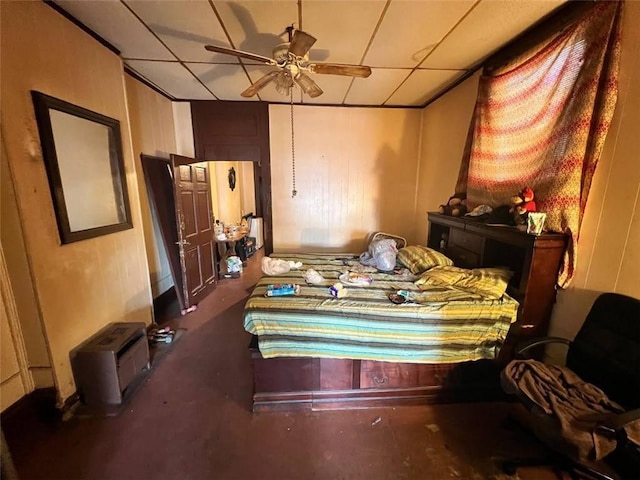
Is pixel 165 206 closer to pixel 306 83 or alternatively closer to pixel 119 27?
pixel 119 27

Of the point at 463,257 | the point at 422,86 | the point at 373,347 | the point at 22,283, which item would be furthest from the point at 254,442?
the point at 422,86

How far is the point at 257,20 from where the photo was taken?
193cm

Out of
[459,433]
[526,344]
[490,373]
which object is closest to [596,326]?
[526,344]

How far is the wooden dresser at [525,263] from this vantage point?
1.73 metres

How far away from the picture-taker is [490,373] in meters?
1.98

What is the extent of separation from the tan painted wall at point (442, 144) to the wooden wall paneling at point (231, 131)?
2.38 meters

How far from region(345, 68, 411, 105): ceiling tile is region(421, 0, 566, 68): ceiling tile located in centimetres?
39

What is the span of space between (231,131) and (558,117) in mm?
3694

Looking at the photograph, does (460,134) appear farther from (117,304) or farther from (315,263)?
(117,304)

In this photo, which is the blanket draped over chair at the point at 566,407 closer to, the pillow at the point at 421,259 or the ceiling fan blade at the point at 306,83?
the pillow at the point at 421,259

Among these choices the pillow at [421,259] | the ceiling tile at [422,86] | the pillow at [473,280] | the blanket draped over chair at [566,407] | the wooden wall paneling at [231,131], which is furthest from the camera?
the wooden wall paneling at [231,131]

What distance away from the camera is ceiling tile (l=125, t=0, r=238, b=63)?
1.77 metres

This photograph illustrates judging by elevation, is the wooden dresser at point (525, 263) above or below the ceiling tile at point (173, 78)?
below

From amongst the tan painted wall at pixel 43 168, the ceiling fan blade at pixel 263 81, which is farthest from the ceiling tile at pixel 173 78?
the ceiling fan blade at pixel 263 81
